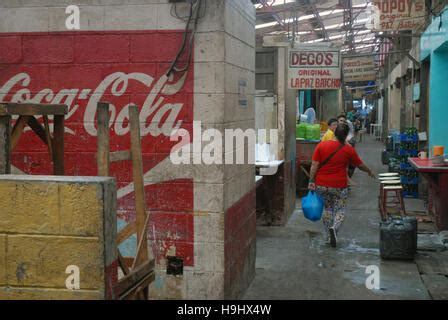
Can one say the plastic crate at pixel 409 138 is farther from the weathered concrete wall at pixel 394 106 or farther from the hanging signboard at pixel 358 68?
the weathered concrete wall at pixel 394 106

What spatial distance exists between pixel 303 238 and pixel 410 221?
6.50 ft

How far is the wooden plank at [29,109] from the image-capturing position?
144 inches

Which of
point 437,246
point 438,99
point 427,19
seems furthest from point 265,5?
point 437,246

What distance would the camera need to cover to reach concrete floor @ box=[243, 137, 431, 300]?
673 cm

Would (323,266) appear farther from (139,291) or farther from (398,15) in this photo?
(398,15)

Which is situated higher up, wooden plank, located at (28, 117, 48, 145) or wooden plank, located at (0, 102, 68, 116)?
wooden plank, located at (0, 102, 68, 116)

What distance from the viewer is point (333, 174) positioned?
29.3 feet

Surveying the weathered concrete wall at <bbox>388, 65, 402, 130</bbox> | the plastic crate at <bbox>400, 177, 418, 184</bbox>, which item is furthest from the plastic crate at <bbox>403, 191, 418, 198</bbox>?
the weathered concrete wall at <bbox>388, 65, 402, 130</bbox>

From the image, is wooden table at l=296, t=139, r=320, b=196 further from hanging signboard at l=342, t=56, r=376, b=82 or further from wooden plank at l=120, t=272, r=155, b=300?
wooden plank at l=120, t=272, r=155, b=300

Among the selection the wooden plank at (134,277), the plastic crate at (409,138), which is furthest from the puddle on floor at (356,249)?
the plastic crate at (409,138)

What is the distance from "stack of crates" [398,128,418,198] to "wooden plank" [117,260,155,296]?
10.6 metres

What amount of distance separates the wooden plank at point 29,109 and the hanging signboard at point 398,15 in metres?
10.0

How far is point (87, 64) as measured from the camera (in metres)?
5.81

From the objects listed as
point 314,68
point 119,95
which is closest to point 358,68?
point 314,68
